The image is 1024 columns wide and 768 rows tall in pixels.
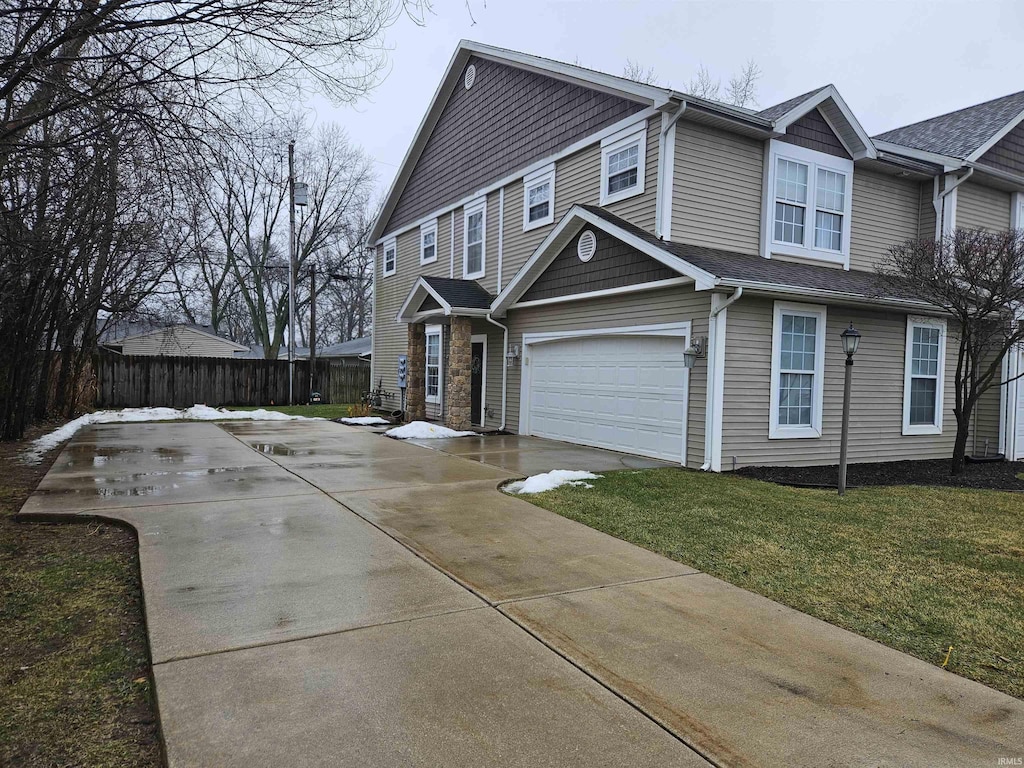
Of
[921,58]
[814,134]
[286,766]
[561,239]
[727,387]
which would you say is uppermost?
[921,58]

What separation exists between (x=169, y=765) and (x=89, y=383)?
772 inches

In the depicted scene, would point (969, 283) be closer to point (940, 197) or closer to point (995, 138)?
point (940, 197)

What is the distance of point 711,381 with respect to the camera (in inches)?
366

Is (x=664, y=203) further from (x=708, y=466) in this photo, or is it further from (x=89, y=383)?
(x=89, y=383)

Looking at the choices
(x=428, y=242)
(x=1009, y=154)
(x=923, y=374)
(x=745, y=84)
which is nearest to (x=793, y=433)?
(x=923, y=374)

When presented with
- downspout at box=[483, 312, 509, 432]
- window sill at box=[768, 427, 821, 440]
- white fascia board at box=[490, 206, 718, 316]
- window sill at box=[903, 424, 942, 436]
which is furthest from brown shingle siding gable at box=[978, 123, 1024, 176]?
downspout at box=[483, 312, 509, 432]

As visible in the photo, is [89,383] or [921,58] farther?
[921,58]

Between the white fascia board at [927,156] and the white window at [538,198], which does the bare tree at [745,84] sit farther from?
the white window at [538,198]

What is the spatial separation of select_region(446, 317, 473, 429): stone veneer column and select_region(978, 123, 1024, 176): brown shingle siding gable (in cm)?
1046

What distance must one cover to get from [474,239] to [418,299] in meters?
1.99

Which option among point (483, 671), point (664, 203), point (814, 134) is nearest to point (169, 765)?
point (483, 671)

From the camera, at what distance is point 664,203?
33.5 ft

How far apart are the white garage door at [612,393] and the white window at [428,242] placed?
5.75 meters

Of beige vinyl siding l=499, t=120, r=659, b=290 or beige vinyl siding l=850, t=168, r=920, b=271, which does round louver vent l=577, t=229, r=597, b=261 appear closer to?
beige vinyl siding l=499, t=120, r=659, b=290
